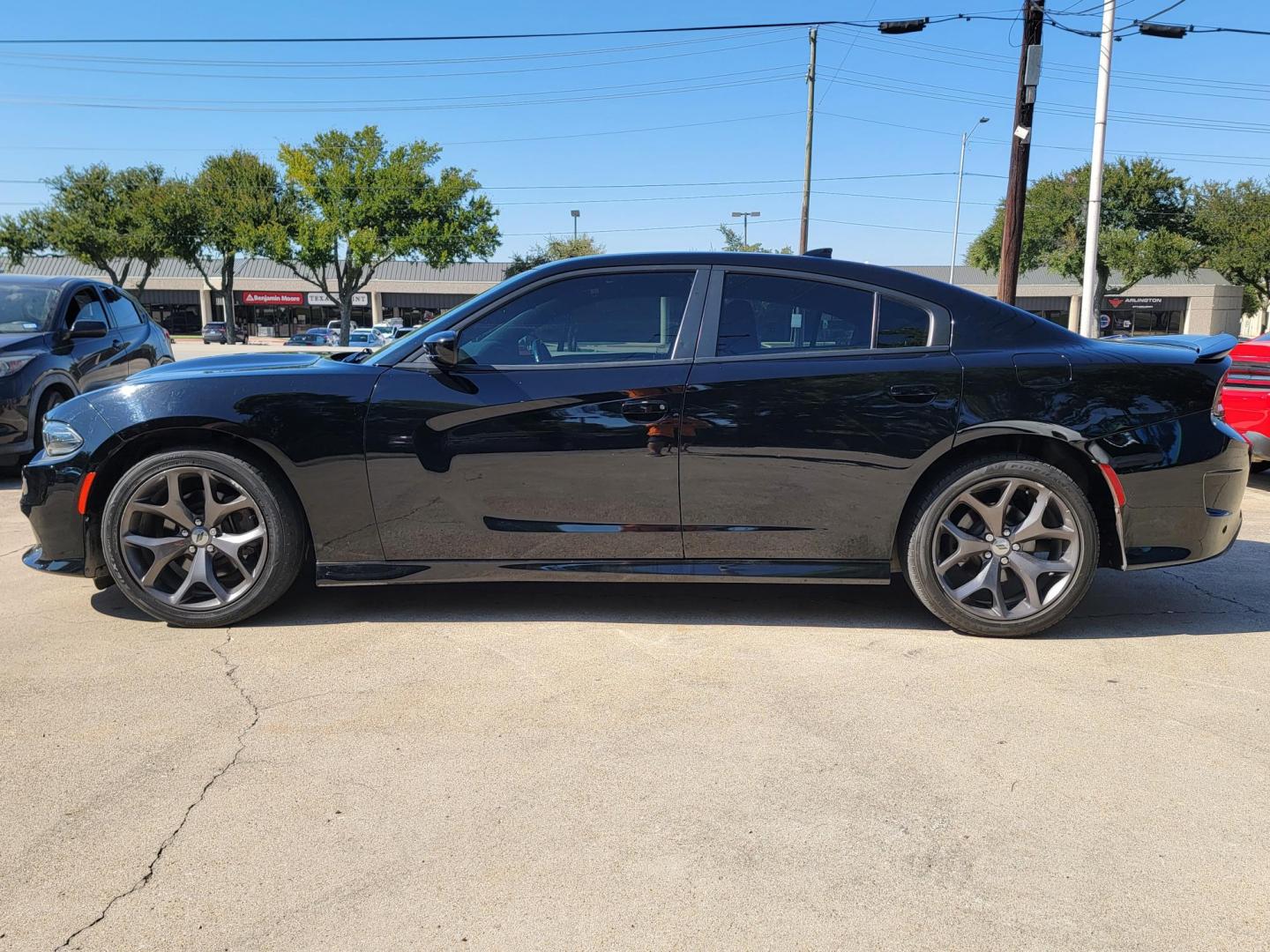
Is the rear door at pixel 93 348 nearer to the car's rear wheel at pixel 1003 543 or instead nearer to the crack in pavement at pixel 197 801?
the crack in pavement at pixel 197 801

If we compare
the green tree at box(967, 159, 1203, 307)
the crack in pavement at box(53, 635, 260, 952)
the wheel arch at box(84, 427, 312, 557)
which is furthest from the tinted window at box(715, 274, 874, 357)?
the green tree at box(967, 159, 1203, 307)

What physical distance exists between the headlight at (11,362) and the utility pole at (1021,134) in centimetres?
1185

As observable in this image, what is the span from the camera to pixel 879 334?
12.6 feet

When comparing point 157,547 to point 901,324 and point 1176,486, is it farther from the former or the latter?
point 1176,486

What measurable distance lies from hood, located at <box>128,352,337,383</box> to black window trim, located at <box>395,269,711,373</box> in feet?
1.93

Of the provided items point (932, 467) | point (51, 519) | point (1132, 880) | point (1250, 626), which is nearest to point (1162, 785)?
point (1132, 880)

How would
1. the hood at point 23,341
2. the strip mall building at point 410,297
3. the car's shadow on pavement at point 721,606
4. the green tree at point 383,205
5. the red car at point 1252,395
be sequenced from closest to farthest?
the car's shadow on pavement at point 721,606 < the red car at point 1252,395 < the hood at point 23,341 < the green tree at point 383,205 < the strip mall building at point 410,297

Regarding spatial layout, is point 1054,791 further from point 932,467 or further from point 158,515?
point 158,515

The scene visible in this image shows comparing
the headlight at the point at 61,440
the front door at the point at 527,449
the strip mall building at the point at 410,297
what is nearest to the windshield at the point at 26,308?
the headlight at the point at 61,440

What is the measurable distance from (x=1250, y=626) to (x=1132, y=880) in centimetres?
249

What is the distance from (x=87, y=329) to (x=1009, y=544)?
24.4 feet

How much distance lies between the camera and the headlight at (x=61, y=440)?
382 cm

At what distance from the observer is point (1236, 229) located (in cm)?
4428

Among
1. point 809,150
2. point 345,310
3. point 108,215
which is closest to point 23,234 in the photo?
point 108,215
